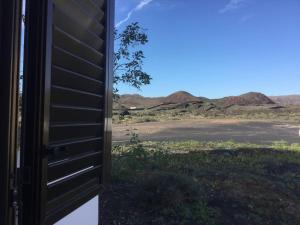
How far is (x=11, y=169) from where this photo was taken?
1522 millimetres

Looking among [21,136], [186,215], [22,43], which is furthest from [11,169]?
[186,215]

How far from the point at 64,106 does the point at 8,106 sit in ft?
1.28

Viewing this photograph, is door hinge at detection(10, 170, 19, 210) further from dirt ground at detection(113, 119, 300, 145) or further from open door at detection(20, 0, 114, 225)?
dirt ground at detection(113, 119, 300, 145)

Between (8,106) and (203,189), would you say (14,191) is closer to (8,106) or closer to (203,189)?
(8,106)

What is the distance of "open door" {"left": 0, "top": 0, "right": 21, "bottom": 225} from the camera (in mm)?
1510

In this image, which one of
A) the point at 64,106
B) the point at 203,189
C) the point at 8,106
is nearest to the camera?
the point at 8,106

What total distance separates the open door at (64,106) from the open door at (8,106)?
0.05 m

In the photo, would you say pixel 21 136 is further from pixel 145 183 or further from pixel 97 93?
pixel 145 183

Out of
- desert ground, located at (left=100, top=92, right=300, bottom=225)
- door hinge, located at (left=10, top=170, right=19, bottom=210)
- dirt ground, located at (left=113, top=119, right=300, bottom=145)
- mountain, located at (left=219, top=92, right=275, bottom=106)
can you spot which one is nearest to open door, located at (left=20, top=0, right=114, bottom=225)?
door hinge, located at (left=10, top=170, right=19, bottom=210)

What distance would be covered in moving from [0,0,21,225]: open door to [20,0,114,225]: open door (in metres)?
0.05

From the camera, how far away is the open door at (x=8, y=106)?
1510 millimetres

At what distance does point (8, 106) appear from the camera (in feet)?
4.98

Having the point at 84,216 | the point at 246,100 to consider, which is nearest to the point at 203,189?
the point at 84,216

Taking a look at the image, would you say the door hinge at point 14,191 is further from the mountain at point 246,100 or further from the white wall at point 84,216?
the mountain at point 246,100
